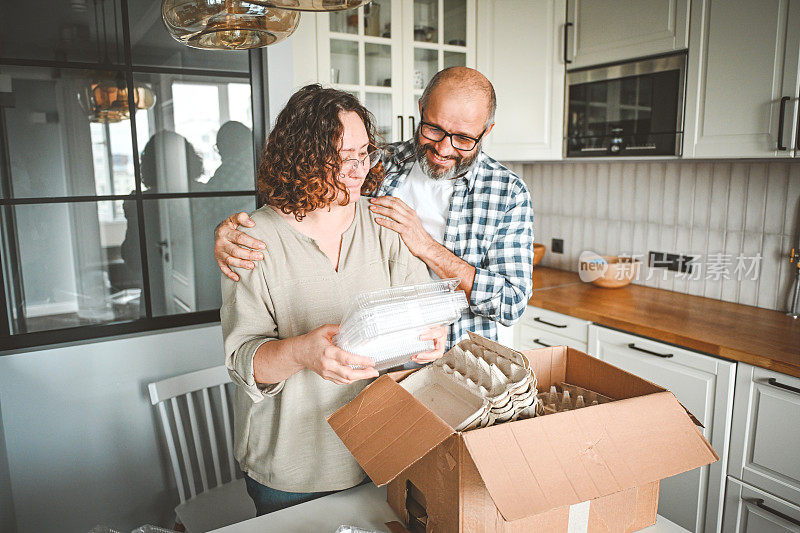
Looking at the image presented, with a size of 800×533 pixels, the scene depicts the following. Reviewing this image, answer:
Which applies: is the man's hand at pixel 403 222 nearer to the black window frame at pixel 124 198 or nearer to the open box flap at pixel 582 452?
the open box flap at pixel 582 452

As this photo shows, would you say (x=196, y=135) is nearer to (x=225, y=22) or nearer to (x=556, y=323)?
(x=225, y=22)

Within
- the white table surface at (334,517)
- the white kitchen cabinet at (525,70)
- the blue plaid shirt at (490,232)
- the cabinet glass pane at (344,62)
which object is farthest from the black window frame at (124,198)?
the white table surface at (334,517)

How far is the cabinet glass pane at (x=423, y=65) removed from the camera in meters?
2.68

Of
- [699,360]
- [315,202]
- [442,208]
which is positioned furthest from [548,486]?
[699,360]

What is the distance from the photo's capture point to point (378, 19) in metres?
2.57

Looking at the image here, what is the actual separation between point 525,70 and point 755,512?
2.03m

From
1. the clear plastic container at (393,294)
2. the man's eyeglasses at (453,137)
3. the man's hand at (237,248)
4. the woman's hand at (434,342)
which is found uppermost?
Result: the man's eyeglasses at (453,137)

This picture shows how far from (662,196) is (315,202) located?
2.05 m

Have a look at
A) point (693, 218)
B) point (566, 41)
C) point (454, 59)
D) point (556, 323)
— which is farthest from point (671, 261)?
point (454, 59)

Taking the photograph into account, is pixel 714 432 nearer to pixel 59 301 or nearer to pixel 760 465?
pixel 760 465

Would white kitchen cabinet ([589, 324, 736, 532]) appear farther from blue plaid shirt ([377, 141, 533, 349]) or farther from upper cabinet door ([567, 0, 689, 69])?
upper cabinet door ([567, 0, 689, 69])

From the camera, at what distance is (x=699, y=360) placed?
1.96 m

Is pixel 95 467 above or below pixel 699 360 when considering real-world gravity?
below

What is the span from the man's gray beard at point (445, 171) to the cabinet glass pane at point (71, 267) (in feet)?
4.04
